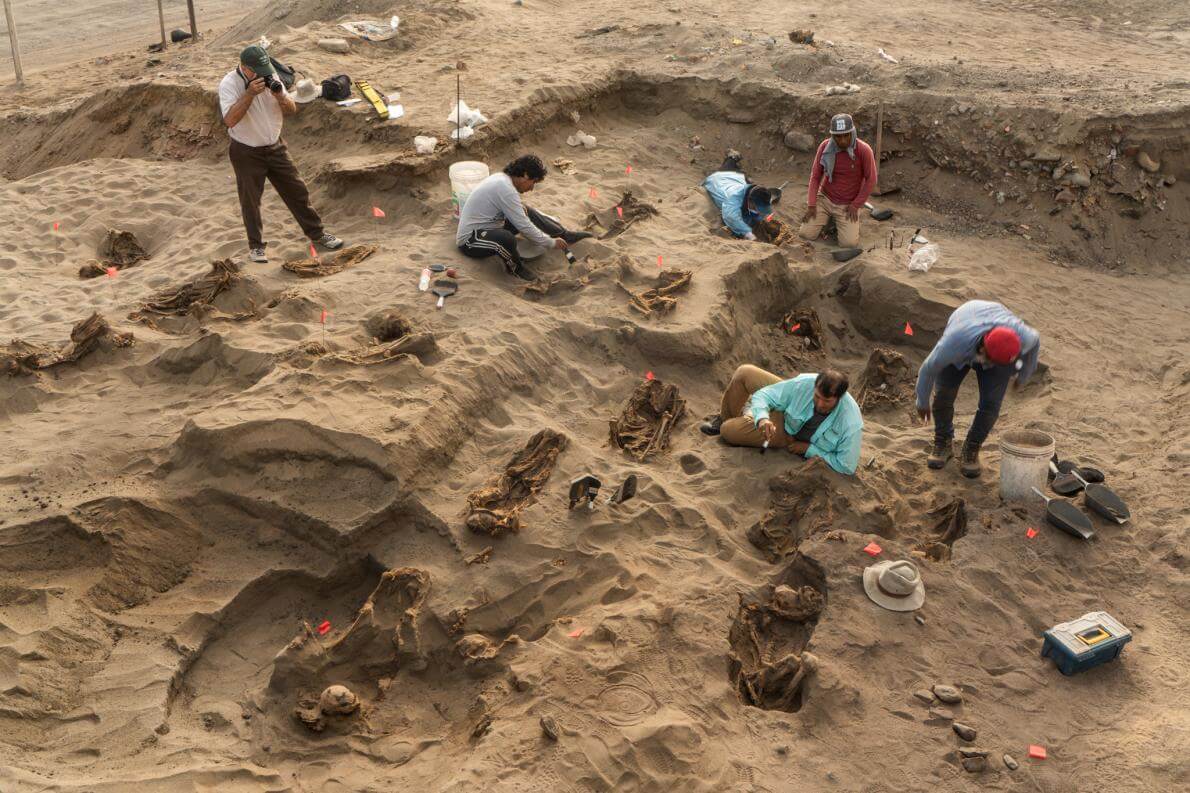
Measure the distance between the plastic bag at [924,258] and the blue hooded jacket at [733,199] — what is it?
1.43 m

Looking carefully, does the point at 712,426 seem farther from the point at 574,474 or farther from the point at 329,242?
the point at 329,242

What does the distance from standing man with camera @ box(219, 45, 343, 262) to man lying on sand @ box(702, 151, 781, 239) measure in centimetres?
363

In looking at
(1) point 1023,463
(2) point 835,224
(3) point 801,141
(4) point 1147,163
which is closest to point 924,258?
(2) point 835,224

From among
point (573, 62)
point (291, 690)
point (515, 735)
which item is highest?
point (573, 62)

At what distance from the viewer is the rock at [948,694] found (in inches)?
174

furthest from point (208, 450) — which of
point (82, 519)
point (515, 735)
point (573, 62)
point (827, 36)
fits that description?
point (827, 36)

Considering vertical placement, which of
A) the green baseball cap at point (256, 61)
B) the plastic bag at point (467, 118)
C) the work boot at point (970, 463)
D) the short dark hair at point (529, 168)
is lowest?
the work boot at point (970, 463)

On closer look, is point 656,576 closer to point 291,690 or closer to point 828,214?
point 291,690

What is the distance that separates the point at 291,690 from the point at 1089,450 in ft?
17.2

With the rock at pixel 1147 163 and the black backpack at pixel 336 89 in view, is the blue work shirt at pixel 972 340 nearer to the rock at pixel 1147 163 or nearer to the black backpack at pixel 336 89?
the rock at pixel 1147 163

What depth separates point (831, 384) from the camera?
5422mm

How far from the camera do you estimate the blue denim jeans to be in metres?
5.79

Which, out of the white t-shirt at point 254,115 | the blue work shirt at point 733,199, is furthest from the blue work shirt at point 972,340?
the white t-shirt at point 254,115

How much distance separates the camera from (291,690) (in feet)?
15.2
